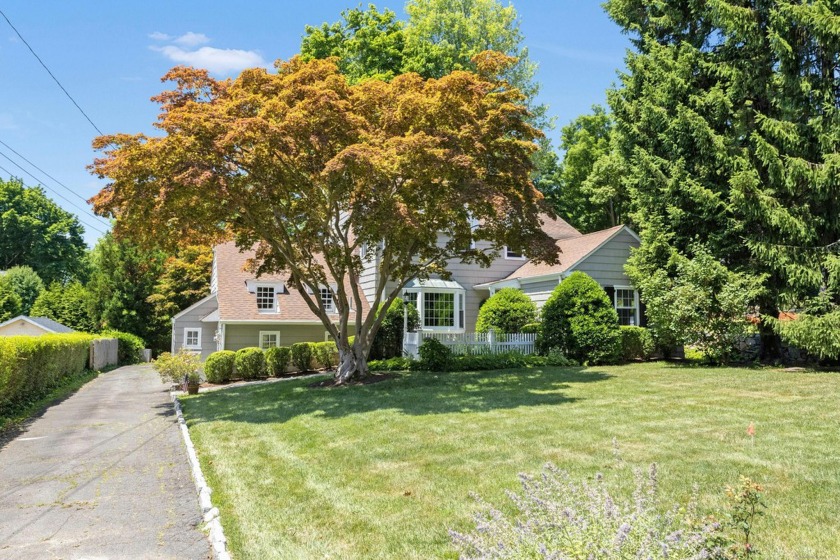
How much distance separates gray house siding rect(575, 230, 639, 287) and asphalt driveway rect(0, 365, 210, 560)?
48.0ft

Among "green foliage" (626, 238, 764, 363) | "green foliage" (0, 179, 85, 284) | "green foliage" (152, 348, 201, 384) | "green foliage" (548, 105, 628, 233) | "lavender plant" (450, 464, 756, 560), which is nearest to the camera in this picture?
"lavender plant" (450, 464, 756, 560)

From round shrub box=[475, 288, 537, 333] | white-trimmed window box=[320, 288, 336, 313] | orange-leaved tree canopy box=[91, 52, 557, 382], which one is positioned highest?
orange-leaved tree canopy box=[91, 52, 557, 382]

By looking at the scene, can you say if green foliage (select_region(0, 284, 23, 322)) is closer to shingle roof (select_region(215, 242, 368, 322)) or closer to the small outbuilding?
the small outbuilding

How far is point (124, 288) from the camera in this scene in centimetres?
3844

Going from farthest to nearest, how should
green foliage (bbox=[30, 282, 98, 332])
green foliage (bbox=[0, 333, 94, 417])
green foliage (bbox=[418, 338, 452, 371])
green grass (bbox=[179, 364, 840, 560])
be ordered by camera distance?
green foliage (bbox=[30, 282, 98, 332]) < green foliage (bbox=[418, 338, 452, 371]) < green foliage (bbox=[0, 333, 94, 417]) < green grass (bbox=[179, 364, 840, 560])

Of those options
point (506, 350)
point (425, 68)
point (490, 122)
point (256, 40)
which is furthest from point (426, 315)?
point (425, 68)

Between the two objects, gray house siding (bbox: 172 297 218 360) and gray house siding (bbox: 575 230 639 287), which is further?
gray house siding (bbox: 172 297 218 360)

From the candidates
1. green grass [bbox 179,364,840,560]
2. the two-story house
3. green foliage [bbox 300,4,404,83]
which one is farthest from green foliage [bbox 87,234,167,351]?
green grass [bbox 179,364,840,560]

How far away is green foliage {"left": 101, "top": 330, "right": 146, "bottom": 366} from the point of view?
35.9 m

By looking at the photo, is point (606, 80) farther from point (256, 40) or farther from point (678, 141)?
point (256, 40)

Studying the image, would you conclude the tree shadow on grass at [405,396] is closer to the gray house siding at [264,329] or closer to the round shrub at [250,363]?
the round shrub at [250,363]

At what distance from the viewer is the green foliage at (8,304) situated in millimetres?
41156

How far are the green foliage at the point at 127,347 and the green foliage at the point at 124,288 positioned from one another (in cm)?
151

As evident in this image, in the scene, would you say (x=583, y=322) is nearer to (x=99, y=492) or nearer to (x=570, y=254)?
(x=570, y=254)
